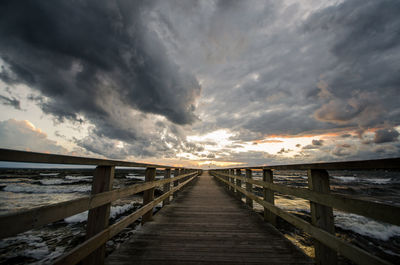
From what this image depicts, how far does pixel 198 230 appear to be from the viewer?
3.37 metres

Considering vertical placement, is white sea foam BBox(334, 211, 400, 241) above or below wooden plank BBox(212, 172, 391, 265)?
below

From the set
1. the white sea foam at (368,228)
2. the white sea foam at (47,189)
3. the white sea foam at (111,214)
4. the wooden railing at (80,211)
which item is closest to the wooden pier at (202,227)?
the wooden railing at (80,211)

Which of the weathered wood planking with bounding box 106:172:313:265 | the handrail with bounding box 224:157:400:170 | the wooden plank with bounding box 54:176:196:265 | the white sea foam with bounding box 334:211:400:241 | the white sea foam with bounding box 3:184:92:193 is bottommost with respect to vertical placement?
the white sea foam with bounding box 3:184:92:193

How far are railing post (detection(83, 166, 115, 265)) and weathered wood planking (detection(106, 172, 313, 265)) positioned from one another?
0.31 metres

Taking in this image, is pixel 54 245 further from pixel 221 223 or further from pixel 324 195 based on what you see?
pixel 324 195

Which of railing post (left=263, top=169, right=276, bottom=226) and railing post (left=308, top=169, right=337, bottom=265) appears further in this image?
railing post (left=263, top=169, right=276, bottom=226)

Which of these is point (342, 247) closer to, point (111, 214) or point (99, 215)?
point (99, 215)

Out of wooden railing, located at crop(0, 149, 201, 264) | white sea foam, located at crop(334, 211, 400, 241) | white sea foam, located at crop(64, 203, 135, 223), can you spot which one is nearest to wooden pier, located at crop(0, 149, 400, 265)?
wooden railing, located at crop(0, 149, 201, 264)

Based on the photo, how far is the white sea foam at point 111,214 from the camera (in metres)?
7.07

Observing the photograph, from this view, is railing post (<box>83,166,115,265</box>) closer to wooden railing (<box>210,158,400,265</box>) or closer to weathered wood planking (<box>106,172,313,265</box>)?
weathered wood planking (<box>106,172,313,265</box>)

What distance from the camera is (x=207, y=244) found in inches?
109

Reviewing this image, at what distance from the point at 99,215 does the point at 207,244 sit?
174 centimetres

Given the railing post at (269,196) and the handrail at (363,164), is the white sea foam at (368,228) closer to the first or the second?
the railing post at (269,196)

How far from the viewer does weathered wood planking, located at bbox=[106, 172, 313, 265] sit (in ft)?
7.58
